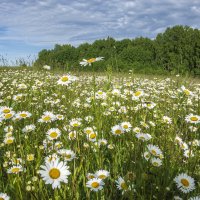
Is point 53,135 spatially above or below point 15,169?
above

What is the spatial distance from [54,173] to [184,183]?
102cm

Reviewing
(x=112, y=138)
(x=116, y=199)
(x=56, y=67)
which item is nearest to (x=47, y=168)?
(x=116, y=199)

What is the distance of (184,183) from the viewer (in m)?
2.01

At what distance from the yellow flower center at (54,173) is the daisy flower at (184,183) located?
91cm

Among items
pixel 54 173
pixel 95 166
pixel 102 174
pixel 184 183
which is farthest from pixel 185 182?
pixel 54 173

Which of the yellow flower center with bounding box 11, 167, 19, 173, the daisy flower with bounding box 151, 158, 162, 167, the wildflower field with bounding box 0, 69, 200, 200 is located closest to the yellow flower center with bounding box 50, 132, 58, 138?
the wildflower field with bounding box 0, 69, 200, 200

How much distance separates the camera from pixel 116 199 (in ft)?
6.95

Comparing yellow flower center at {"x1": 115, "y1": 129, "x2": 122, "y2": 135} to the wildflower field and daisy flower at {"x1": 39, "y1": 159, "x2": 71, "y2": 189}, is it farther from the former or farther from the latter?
daisy flower at {"x1": 39, "y1": 159, "x2": 71, "y2": 189}

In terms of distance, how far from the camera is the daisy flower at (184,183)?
6.36 feet

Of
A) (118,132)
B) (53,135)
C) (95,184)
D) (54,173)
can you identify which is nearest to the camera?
(54,173)

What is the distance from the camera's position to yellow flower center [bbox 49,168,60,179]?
5.10 ft

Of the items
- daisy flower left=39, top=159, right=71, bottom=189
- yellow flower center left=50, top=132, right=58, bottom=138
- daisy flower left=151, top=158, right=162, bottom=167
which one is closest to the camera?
daisy flower left=39, top=159, right=71, bottom=189

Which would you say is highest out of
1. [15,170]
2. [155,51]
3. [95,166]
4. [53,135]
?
[155,51]

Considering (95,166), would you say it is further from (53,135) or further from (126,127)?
(126,127)
